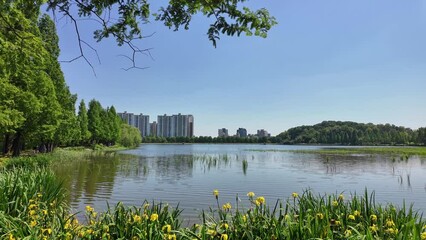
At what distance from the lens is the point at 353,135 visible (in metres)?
143

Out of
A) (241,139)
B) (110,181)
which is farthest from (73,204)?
(241,139)

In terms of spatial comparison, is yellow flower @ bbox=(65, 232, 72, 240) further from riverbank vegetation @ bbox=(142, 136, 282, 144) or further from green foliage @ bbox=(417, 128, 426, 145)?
riverbank vegetation @ bbox=(142, 136, 282, 144)

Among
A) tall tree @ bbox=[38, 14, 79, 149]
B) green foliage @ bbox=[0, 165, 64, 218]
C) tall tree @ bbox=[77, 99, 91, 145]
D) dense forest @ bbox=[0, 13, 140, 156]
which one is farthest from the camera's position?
tall tree @ bbox=[77, 99, 91, 145]

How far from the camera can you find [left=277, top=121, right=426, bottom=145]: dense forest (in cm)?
12775

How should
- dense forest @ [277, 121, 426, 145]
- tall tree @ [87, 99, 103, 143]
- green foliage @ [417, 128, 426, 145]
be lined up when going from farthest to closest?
dense forest @ [277, 121, 426, 145]
green foliage @ [417, 128, 426, 145]
tall tree @ [87, 99, 103, 143]

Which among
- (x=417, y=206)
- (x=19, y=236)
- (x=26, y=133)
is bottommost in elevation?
(x=417, y=206)

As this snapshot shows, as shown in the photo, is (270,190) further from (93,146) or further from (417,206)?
(93,146)

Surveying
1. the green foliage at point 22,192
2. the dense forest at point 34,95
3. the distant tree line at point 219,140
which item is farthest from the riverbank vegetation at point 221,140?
Answer: the green foliage at point 22,192

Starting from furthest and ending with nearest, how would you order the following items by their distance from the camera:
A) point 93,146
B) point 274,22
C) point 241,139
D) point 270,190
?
point 241,139, point 93,146, point 270,190, point 274,22

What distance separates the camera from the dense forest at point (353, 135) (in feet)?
419

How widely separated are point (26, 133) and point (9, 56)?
26.9m

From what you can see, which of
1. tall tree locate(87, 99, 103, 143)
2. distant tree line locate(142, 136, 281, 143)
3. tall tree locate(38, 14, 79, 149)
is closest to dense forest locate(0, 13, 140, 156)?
tall tree locate(38, 14, 79, 149)

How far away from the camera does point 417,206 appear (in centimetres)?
1408

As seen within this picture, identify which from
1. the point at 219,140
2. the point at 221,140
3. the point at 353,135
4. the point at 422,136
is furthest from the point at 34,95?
the point at 219,140
